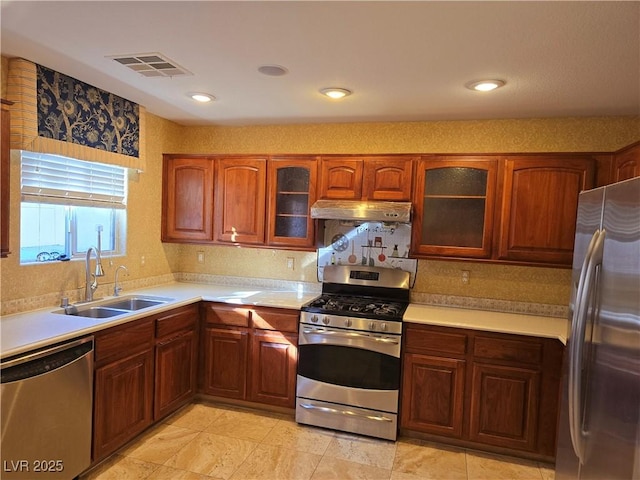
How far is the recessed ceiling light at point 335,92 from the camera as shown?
2.68m

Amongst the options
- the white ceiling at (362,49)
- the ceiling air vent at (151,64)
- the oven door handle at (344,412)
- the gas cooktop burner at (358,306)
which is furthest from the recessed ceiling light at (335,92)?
the oven door handle at (344,412)

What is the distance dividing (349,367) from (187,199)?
6.78 ft

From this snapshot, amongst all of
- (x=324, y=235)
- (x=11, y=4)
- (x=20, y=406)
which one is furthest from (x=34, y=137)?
(x=324, y=235)

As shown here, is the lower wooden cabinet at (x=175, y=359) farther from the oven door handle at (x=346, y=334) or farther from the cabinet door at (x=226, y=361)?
the oven door handle at (x=346, y=334)

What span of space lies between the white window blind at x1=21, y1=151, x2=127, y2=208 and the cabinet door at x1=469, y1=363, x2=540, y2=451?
301cm

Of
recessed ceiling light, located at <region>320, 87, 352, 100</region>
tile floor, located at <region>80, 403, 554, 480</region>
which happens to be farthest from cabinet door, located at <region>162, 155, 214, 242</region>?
tile floor, located at <region>80, 403, 554, 480</region>

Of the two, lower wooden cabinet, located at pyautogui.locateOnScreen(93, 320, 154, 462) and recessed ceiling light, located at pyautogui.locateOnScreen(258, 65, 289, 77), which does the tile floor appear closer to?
lower wooden cabinet, located at pyautogui.locateOnScreen(93, 320, 154, 462)

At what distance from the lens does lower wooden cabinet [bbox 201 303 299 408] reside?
3230 mm

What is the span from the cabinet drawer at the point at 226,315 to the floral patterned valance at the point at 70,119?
1317 millimetres

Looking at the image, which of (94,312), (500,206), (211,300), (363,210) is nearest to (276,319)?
(211,300)

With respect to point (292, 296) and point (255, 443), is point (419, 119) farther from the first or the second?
point (255, 443)

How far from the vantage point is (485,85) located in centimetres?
247

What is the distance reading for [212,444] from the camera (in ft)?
9.39

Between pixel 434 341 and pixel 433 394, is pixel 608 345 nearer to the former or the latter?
pixel 434 341
